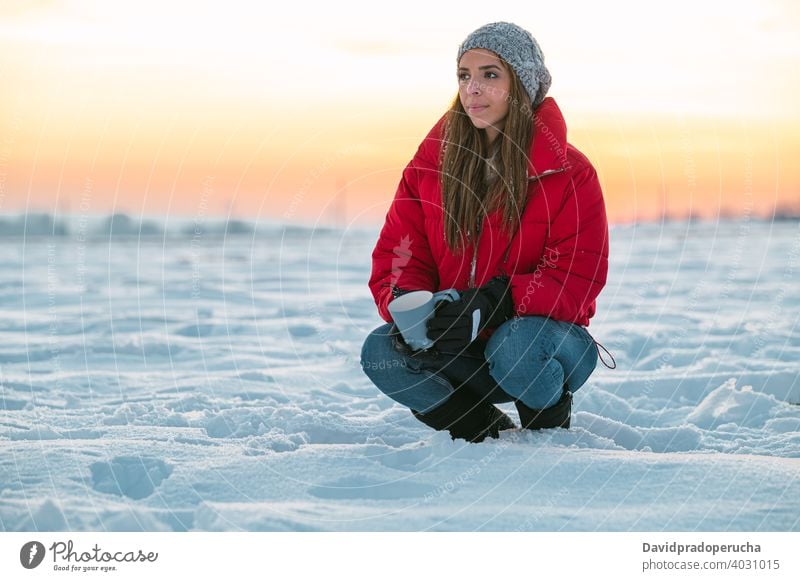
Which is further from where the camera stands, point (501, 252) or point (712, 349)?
point (712, 349)

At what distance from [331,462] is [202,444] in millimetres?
475

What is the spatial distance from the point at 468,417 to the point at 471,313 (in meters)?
0.37

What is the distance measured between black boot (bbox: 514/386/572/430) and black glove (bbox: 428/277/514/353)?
30cm

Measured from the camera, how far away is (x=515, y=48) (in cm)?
237

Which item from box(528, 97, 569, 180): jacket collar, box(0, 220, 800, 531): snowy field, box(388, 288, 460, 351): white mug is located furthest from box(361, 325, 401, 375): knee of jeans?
box(528, 97, 569, 180): jacket collar

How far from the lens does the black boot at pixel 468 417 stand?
2531mm

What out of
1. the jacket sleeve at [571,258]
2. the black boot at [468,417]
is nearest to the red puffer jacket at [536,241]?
the jacket sleeve at [571,258]

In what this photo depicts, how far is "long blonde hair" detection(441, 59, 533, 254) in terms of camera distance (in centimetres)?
239

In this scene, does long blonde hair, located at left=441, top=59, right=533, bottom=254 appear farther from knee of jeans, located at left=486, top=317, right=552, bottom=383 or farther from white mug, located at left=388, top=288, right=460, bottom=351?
knee of jeans, located at left=486, top=317, right=552, bottom=383

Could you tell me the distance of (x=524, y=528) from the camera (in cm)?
202

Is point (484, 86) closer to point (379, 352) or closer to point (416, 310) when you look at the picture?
point (416, 310)

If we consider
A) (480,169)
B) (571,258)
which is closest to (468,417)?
(571,258)
